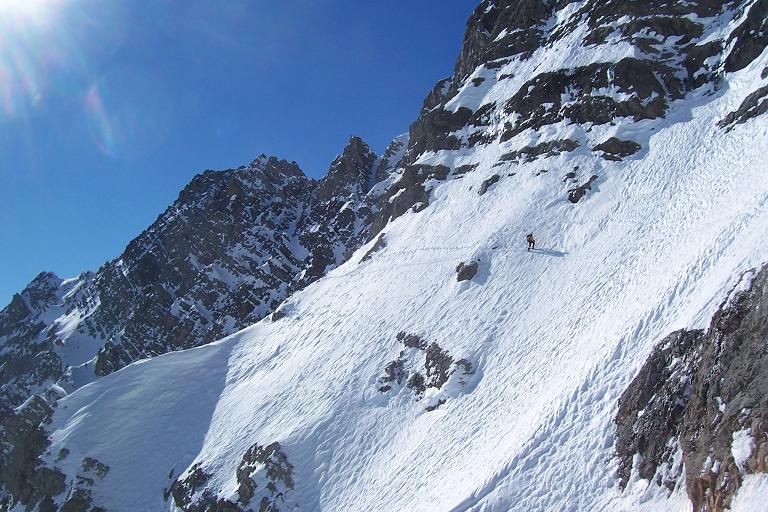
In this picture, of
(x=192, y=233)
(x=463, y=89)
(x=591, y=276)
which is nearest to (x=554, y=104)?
(x=463, y=89)

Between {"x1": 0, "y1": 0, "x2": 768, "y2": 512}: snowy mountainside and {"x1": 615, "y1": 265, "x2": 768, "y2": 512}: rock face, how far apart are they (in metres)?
0.19

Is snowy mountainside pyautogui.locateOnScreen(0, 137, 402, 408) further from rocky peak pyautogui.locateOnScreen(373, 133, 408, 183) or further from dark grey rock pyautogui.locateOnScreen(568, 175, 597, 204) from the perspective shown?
dark grey rock pyautogui.locateOnScreen(568, 175, 597, 204)

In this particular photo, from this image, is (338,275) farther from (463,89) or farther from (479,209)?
(463,89)

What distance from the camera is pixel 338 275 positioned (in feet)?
154

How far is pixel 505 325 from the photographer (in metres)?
26.5

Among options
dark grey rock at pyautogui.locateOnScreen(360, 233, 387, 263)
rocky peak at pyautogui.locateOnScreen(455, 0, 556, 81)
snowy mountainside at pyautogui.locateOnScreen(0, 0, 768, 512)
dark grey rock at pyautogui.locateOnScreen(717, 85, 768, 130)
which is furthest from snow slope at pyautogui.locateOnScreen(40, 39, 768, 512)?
rocky peak at pyautogui.locateOnScreen(455, 0, 556, 81)

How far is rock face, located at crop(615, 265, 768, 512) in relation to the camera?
10.4m

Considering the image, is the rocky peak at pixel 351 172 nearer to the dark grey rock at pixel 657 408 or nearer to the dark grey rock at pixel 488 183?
the dark grey rock at pixel 488 183

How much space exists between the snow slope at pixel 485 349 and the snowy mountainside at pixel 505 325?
132 millimetres

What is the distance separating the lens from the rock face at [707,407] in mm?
10445

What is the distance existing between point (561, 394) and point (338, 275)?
3120 centimetres

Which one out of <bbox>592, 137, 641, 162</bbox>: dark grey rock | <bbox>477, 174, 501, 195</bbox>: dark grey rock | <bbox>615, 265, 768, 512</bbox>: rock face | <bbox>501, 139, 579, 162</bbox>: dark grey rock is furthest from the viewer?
<bbox>477, 174, 501, 195</bbox>: dark grey rock

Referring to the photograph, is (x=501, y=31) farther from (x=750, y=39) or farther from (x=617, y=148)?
(x=617, y=148)

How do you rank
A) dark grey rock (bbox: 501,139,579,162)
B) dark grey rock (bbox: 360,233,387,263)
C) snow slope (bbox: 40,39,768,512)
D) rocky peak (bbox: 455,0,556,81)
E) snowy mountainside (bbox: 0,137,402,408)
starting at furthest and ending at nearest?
snowy mountainside (bbox: 0,137,402,408)
rocky peak (bbox: 455,0,556,81)
dark grey rock (bbox: 360,233,387,263)
dark grey rock (bbox: 501,139,579,162)
snow slope (bbox: 40,39,768,512)
